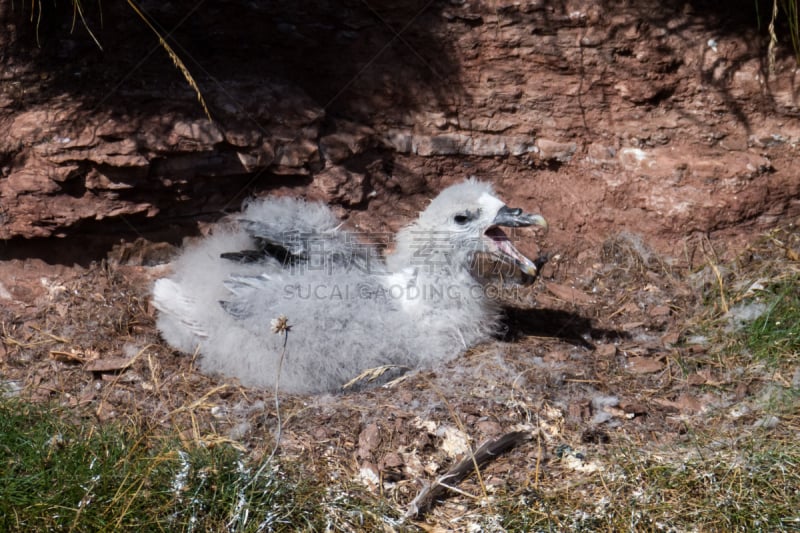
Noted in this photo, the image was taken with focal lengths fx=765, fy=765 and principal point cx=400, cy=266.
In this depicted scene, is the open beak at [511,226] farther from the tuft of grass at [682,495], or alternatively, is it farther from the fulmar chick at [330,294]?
the tuft of grass at [682,495]

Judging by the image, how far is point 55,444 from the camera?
3.16 metres

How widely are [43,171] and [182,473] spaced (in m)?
2.31

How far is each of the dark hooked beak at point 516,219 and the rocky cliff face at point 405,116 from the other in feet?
3.41

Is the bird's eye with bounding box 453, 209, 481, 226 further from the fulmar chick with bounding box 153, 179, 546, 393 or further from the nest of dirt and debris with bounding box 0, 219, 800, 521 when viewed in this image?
the nest of dirt and debris with bounding box 0, 219, 800, 521

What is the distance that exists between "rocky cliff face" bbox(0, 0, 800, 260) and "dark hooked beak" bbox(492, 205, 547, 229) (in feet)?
3.41

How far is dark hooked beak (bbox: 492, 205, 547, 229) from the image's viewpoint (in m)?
4.21

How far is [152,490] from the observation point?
293 cm

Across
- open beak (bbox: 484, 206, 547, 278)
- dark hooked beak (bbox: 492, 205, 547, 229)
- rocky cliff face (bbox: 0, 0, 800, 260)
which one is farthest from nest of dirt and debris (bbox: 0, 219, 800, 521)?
dark hooked beak (bbox: 492, 205, 547, 229)

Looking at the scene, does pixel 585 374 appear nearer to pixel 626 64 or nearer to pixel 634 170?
pixel 634 170

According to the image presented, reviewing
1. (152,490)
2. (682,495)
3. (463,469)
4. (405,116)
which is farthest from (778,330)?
(152,490)

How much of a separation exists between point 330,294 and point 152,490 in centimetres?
162

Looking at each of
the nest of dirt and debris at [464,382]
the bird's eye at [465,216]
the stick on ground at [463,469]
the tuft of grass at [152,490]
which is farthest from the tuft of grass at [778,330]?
the tuft of grass at [152,490]

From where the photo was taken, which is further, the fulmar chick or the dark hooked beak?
the dark hooked beak

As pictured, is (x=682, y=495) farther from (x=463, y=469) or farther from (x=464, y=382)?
(x=464, y=382)
